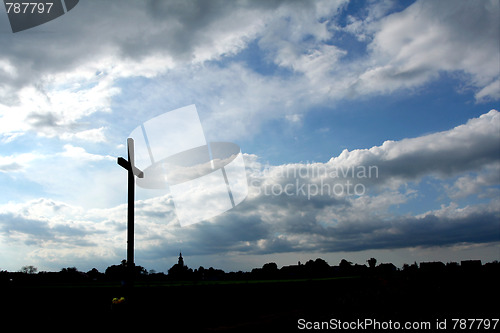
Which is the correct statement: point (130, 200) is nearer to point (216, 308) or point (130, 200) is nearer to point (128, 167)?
point (128, 167)

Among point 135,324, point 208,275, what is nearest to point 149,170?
point 135,324

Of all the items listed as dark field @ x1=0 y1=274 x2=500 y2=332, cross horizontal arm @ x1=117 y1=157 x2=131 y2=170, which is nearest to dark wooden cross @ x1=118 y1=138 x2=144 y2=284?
cross horizontal arm @ x1=117 y1=157 x2=131 y2=170

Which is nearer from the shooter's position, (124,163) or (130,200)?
(124,163)

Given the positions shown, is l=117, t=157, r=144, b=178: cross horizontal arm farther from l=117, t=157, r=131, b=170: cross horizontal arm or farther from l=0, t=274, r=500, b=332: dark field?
l=0, t=274, r=500, b=332: dark field

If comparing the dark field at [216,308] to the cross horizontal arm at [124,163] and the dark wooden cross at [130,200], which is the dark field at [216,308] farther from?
the cross horizontal arm at [124,163]

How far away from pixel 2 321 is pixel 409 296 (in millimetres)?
14213

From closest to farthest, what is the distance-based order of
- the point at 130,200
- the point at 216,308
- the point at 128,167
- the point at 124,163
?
the point at 124,163 → the point at 128,167 → the point at 130,200 → the point at 216,308

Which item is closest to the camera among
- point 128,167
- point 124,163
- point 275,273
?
point 124,163

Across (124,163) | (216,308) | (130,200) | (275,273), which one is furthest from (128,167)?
(275,273)

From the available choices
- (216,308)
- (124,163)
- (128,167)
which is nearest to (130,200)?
(128,167)

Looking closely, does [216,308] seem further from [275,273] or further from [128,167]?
[275,273]

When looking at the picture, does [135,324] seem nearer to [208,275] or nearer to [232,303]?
[232,303]

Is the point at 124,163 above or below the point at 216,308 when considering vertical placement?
above

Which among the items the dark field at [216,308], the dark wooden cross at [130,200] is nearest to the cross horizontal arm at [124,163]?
the dark wooden cross at [130,200]
